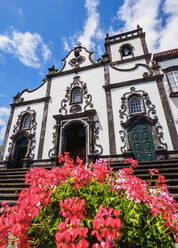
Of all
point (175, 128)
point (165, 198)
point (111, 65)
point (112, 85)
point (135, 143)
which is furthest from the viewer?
point (111, 65)

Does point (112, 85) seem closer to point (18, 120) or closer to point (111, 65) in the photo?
point (111, 65)

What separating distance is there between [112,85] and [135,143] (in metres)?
5.01

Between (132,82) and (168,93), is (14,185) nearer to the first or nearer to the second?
(132,82)

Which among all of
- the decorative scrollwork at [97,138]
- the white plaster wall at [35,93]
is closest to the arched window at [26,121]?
the white plaster wall at [35,93]

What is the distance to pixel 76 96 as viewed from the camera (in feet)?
37.2

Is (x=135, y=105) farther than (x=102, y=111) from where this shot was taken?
No

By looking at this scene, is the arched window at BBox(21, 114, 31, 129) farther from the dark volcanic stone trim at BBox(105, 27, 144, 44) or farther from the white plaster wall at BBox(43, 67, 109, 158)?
the dark volcanic stone trim at BBox(105, 27, 144, 44)

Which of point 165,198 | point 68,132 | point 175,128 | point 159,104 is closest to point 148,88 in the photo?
point 159,104

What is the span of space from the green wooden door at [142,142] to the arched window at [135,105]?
0.99m

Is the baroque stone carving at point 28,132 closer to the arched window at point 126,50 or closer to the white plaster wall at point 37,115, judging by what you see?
the white plaster wall at point 37,115

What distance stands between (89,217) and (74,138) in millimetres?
8867

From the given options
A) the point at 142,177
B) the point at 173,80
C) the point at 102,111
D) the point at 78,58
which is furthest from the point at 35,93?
the point at 173,80

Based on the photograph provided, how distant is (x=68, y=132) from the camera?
10.3 m

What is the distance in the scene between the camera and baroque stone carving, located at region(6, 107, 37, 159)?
32.3 ft
